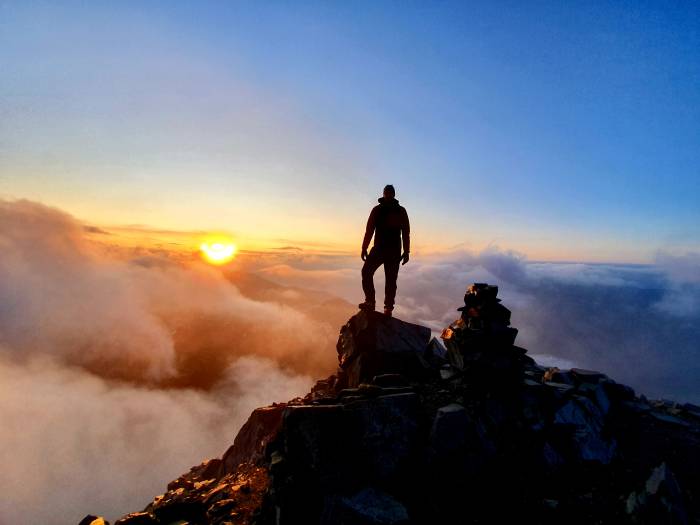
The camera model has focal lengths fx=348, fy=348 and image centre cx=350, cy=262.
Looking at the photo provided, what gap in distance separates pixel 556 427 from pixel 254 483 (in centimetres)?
1142

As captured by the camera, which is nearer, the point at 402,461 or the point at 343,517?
the point at 343,517

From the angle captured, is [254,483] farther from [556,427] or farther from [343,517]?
[556,427]

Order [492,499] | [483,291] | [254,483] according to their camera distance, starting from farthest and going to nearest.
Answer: [483,291] → [254,483] → [492,499]

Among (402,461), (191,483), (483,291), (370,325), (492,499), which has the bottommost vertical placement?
(191,483)

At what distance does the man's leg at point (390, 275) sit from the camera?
54.9 feet

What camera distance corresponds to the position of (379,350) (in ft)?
52.5

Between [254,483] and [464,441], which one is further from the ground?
[464,441]

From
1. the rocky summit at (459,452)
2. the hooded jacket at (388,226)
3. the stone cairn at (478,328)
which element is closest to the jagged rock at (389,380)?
the rocky summit at (459,452)

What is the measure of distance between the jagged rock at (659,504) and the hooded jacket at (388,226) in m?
11.3

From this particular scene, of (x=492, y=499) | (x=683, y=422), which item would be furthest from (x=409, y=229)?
(x=683, y=422)

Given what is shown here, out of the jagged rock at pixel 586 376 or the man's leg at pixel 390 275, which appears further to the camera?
the jagged rock at pixel 586 376

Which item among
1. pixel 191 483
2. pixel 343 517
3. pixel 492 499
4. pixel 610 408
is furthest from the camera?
pixel 191 483

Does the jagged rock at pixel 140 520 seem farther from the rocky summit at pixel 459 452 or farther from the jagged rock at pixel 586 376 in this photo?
the jagged rock at pixel 586 376

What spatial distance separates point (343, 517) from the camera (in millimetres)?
9133
